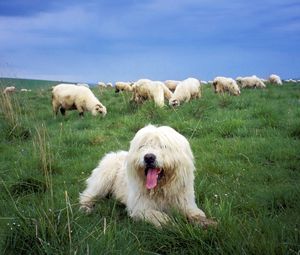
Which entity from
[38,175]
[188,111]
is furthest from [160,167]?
[188,111]

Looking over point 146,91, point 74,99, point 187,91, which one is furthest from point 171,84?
point 74,99

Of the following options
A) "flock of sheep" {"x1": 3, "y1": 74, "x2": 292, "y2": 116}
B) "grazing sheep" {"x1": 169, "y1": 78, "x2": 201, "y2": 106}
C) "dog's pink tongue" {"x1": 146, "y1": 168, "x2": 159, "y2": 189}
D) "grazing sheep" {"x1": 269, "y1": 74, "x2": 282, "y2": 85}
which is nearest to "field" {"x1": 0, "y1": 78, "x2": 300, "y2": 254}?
"dog's pink tongue" {"x1": 146, "y1": 168, "x2": 159, "y2": 189}

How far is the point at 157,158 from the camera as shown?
4996 millimetres

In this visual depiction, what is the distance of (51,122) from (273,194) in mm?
10212

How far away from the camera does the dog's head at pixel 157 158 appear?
16.5ft

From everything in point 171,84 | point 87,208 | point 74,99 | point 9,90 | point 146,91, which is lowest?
point 87,208

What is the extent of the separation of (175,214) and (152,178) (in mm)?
474

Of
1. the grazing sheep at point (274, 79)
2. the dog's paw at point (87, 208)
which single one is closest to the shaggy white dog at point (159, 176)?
the dog's paw at point (87, 208)

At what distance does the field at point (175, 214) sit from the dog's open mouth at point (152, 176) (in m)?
0.42

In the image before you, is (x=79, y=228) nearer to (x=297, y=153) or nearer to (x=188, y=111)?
(x=297, y=153)

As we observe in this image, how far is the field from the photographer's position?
3885mm

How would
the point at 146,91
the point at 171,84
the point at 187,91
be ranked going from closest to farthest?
the point at 146,91
the point at 187,91
the point at 171,84

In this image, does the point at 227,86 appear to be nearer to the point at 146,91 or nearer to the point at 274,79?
the point at 146,91

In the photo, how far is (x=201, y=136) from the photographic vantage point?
10.1m
